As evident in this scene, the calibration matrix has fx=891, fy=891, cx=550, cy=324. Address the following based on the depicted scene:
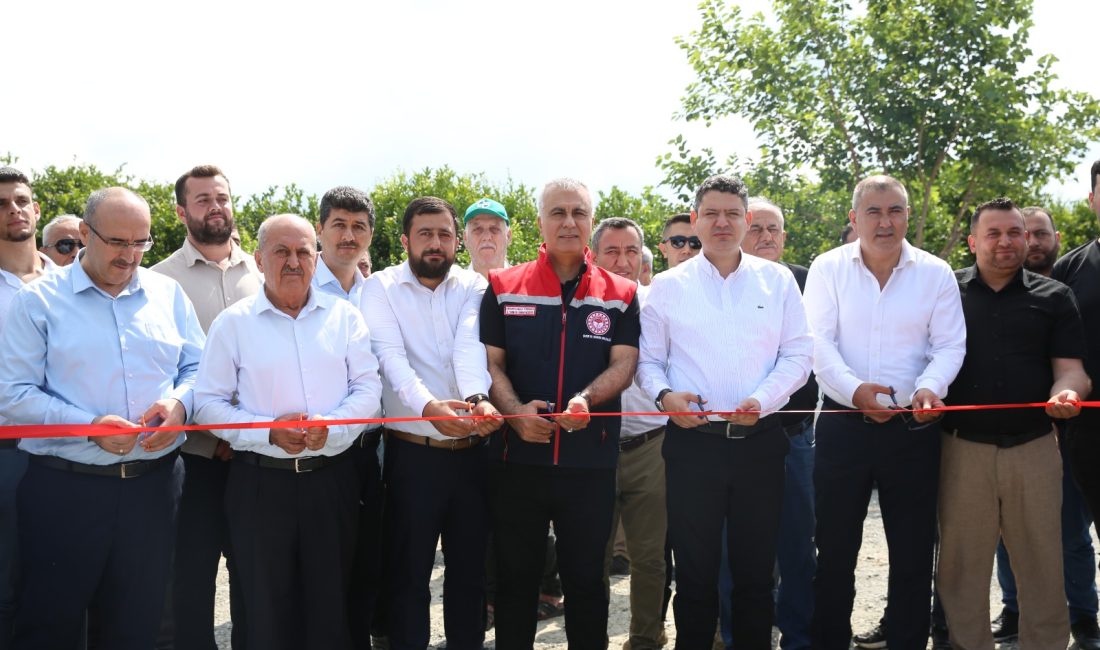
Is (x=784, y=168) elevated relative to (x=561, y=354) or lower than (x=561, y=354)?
elevated

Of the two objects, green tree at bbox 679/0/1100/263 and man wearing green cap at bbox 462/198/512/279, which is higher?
green tree at bbox 679/0/1100/263

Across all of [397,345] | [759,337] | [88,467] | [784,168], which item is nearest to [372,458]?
[397,345]

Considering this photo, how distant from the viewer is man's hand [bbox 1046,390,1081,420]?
182 inches

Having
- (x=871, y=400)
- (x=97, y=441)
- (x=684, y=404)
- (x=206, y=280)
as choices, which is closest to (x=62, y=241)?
(x=206, y=280)

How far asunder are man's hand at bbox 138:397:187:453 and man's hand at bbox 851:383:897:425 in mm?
3431

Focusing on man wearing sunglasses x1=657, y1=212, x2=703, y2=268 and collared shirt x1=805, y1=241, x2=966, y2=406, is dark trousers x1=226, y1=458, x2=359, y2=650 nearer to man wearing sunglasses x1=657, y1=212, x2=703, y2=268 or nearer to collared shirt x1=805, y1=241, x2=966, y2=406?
collared shirt x1=805, y1=241, x2=966, y2=406

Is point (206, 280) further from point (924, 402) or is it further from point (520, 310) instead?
point (924, 402)

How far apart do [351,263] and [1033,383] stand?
3.92m

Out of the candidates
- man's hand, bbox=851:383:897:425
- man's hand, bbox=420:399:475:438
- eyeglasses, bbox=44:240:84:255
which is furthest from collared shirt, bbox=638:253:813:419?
eyeglasses, bbox=44:240:84:255

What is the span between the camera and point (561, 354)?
4582mm

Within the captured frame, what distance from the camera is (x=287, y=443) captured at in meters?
4.16

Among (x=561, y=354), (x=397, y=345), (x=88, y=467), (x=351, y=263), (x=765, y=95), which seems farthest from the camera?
(x=765, y=95)

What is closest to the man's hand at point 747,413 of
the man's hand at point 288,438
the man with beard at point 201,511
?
the man's hand at point 288,438

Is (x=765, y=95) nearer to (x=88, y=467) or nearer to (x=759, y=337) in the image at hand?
(x=759, y=337)
